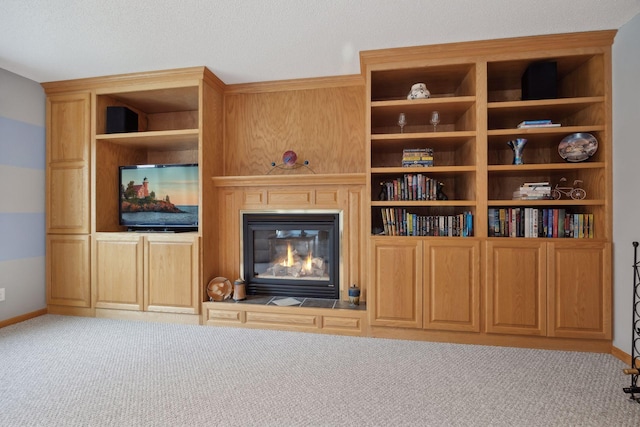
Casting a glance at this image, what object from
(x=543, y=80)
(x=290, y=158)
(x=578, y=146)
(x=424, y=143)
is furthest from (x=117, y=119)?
(x=578, y=146)

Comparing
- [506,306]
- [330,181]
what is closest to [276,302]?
[330,181]

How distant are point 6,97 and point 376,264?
3806 mm

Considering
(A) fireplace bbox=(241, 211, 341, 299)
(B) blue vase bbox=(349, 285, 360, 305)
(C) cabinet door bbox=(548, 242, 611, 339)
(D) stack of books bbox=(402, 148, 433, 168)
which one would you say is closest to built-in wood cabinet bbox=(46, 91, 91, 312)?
(A) fireplace bbox=(241, 211, 341, 299)

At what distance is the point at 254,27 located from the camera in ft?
7.49

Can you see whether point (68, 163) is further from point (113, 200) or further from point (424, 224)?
point (424, 224)

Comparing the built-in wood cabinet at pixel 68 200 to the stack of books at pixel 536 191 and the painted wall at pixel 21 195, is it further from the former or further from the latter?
the stack of books at pixel 536 191

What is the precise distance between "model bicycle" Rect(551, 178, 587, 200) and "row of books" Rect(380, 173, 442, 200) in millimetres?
962

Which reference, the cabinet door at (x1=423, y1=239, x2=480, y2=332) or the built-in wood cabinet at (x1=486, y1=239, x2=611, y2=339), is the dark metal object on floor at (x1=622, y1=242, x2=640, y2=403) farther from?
the cabinet door at (x1=423, y1=239, x2=480, y2=332)

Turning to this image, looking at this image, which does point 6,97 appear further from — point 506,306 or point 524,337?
point 524,337

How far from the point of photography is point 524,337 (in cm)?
251

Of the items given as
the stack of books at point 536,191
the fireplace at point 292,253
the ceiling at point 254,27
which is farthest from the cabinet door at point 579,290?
the fireplace at point 292,253

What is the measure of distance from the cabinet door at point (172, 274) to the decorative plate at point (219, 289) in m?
0.12

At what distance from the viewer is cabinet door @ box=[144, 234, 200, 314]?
301cm

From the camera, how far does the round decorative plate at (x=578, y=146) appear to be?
2443mm
